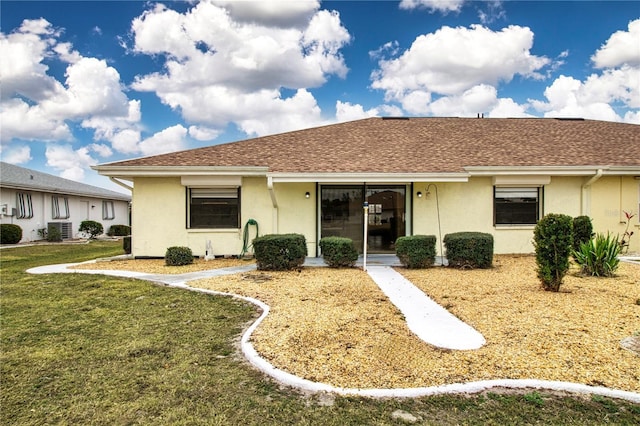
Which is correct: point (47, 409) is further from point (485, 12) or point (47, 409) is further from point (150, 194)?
point (485, 12)

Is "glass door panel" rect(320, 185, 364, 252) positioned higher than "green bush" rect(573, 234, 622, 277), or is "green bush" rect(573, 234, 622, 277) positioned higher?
"glass door panel" rect(320, 185, 364, 252)

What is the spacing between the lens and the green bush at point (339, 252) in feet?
32.0

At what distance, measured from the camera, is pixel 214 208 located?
12352 mm

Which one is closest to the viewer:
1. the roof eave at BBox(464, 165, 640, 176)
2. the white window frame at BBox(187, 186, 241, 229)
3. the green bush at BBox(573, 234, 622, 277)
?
the green bush at BBox(573, 234, 622, 277)

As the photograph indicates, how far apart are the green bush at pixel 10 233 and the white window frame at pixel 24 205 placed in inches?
58.3

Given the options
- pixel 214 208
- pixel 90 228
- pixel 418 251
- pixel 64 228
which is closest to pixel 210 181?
pixel 214 208

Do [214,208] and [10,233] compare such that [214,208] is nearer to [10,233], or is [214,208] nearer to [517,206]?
[517,206]

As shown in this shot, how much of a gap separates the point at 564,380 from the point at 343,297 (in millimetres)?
3716

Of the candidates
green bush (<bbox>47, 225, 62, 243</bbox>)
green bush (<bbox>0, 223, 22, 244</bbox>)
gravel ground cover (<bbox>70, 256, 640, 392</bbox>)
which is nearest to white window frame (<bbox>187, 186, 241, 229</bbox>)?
gravel ground cover (<bbox>70, 256, 640, 392</bbox>)

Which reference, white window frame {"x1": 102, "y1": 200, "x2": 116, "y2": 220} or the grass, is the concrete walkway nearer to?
the grass

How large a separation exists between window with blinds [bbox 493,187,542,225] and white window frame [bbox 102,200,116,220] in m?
28.5

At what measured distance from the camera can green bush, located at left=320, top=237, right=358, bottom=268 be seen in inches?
384

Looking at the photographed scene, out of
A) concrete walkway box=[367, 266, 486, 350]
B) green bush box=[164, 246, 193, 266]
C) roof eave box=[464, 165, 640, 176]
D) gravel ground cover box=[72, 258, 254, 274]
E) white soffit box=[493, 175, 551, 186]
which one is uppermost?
roof eave box=[464, 165, 640, 176]

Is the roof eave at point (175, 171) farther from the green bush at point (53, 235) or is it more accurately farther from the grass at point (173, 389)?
the green bush at point (53, 235)
